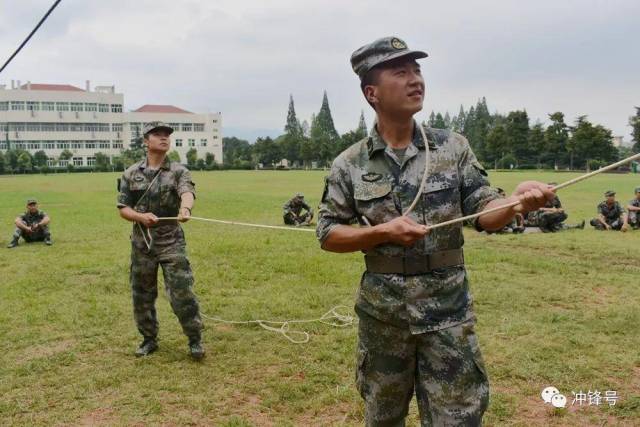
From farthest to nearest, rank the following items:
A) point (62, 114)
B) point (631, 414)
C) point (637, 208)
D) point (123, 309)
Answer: point (62, 114), point (637, 208), point (123, 309), point (631, 414)

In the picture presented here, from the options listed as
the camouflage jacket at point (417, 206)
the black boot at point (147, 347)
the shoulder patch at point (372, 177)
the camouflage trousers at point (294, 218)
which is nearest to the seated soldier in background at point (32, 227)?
the camouflage trousers at point (294, 218)

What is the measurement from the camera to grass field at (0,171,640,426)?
4.55 meters

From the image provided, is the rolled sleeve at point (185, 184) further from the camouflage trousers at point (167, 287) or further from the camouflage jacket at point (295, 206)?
the camouflage jacket at point (295, 206)

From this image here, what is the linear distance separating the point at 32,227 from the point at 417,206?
42.2 ft

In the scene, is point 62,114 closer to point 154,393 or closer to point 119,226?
point 119,226

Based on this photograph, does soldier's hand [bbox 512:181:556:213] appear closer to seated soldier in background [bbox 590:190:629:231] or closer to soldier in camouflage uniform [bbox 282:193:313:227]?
seated soldier in background [bbox 590:190:629:231]

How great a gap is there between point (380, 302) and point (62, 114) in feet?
331

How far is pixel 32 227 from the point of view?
13.4m

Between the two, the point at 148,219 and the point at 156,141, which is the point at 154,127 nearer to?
the point at 156,141

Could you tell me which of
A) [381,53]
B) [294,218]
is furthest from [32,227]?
[381,53]

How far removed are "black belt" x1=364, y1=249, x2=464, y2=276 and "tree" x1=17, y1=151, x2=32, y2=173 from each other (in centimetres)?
7504

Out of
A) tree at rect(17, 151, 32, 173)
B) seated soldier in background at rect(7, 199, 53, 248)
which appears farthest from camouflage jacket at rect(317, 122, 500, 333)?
tree at rect(17, 151, 32, 173)

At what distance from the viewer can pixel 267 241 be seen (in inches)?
501

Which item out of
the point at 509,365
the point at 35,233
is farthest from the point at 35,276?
the point at 509,365
